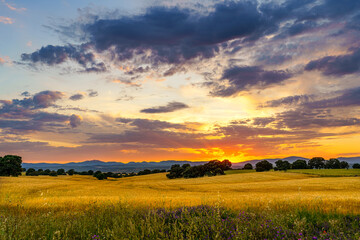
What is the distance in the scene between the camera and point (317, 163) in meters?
116

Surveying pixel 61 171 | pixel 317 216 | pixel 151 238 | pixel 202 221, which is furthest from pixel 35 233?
pixel 61 171

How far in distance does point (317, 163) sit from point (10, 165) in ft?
407

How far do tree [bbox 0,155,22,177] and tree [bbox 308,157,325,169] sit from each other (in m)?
118

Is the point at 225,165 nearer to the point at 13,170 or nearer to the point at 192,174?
the point at 192,174

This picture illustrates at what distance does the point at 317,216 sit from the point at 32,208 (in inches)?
456

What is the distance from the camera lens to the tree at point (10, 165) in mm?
76062

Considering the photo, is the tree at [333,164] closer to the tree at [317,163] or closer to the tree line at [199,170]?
the tree at [317,163]

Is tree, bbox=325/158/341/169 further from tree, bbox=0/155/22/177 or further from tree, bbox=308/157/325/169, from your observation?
tree, bbox=0/155/22/177

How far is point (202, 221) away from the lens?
641cm

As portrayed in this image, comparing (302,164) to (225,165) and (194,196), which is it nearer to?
(225,165)

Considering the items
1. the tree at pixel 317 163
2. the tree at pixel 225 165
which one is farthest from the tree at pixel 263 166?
the tree at pixel 317 163

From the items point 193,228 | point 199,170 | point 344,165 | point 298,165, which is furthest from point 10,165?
point 344,165

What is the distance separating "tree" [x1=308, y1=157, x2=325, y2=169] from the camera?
115 m

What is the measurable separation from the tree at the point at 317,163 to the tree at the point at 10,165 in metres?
118
